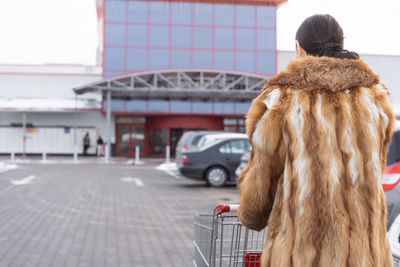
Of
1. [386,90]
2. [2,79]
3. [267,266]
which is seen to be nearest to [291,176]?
[267,266]

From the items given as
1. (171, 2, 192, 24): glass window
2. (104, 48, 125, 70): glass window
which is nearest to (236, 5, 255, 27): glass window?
(171, 2, 192, 24): glass window

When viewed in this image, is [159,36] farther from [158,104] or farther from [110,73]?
[158,104]

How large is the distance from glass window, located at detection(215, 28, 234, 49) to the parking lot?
2342 centimetres

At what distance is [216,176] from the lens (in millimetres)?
14750

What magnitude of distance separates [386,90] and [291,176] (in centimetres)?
58

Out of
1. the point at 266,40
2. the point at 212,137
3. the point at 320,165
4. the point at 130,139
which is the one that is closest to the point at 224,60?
the point at 266,40

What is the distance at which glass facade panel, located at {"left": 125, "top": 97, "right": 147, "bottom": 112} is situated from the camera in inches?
1364

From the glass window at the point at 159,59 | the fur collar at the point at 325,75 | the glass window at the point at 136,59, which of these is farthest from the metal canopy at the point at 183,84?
the fur collar at the point at 325,75

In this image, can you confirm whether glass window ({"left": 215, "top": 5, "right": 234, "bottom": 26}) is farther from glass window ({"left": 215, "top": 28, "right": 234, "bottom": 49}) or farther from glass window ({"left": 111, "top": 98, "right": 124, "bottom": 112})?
glass window ({"left": 111, "top": 98, "right": 124, "bottom": 112})

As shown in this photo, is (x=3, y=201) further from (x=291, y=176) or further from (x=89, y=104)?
(x=89, y=104)

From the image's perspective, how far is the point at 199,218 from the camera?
9.48 ft

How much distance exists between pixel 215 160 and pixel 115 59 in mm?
23042

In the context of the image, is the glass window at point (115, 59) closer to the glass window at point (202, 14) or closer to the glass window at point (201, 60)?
the glass window at point (201, 60)

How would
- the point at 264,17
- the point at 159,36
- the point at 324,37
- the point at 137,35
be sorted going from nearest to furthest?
the point at 324,37
the point at 137,35
the point at 159,36
the point at 264,17
